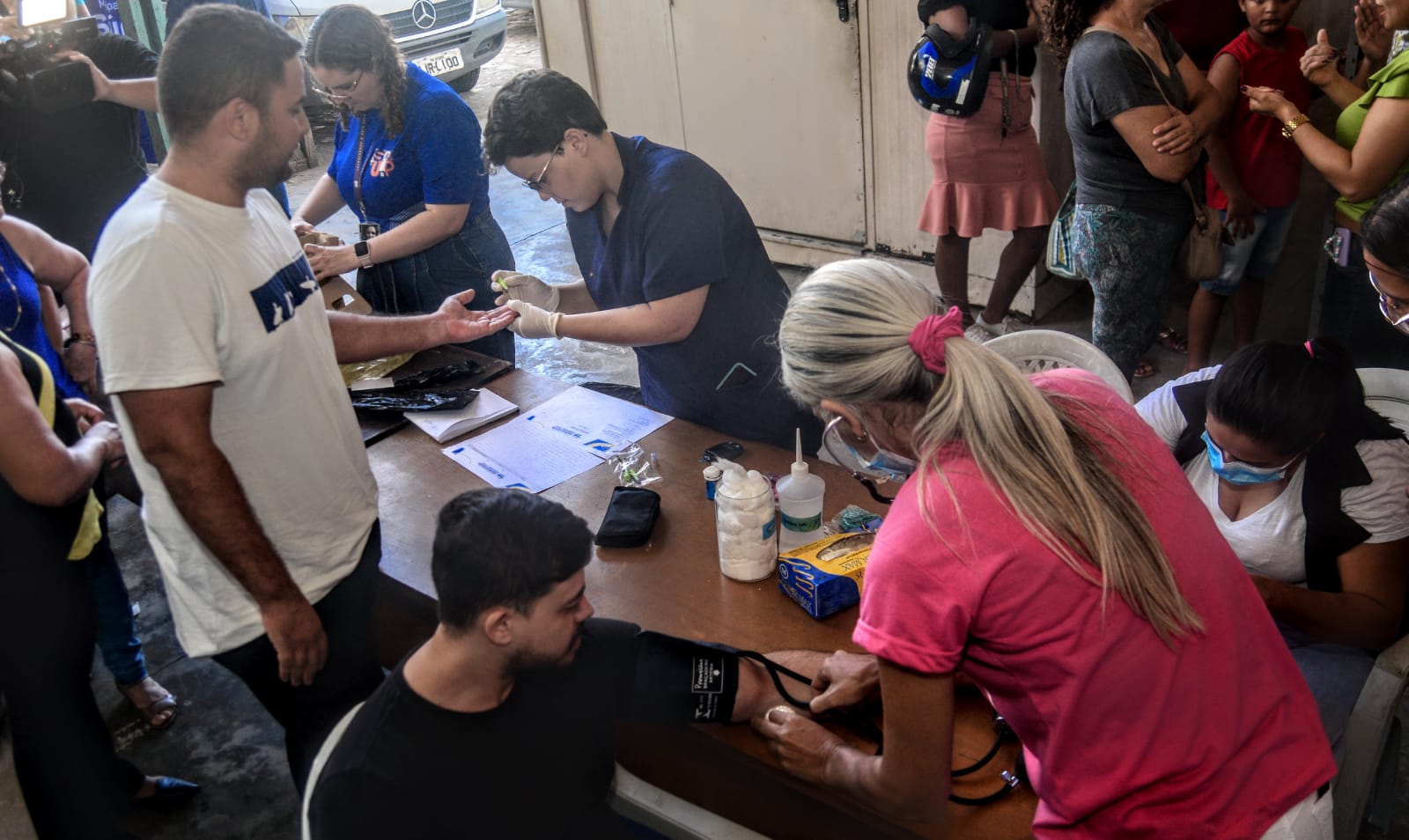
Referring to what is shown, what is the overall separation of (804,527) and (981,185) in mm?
2468

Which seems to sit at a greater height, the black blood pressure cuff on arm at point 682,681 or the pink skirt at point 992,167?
the pink skirt at point 992,167

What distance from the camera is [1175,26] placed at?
3.71 metres

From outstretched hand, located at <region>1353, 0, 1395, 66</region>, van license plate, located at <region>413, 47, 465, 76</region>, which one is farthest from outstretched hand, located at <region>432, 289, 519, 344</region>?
van license plate, located at <region>413, 47, 465, 76</region>

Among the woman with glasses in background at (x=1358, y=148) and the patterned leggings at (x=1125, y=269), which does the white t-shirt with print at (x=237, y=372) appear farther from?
the woman with glasses in background at (x=1358, y=148)

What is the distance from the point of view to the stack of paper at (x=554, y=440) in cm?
233

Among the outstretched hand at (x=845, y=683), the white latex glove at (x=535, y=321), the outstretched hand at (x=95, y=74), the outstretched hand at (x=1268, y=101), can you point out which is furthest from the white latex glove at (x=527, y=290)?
the outstretched hand at (x=1268, y=101)

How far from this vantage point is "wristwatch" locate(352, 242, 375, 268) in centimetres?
301

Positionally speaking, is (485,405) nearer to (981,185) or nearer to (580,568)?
(580,568)

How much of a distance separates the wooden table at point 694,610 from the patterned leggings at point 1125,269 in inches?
52.5

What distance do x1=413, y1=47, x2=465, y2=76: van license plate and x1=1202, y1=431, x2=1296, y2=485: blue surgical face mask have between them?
752cm

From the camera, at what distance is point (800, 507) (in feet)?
6.41

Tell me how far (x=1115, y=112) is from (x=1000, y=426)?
190 cm

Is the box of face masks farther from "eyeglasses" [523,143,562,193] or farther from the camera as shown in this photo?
the camera

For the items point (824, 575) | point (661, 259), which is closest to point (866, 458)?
point (824, 575)
